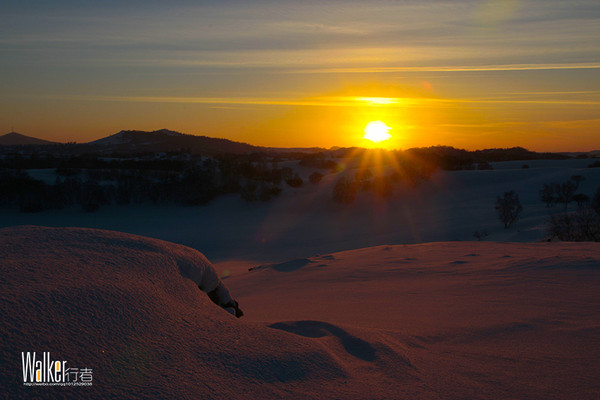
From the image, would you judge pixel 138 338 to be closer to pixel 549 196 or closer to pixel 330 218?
pixel 330 218

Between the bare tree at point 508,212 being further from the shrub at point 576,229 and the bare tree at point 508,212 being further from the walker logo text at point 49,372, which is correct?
the walker logo text at point 49,372

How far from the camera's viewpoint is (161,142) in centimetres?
9450

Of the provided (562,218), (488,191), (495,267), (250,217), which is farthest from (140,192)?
(495,267)

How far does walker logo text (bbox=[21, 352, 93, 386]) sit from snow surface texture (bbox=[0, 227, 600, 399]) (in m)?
0.03

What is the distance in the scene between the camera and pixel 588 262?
710 centimetres

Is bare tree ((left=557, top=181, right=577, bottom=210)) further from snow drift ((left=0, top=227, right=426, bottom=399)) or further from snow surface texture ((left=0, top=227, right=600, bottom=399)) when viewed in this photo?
snow drift ((left=0, top=227, right=426, bottom=399))

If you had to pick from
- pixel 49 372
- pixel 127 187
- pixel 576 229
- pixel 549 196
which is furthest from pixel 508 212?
pixel 127 187

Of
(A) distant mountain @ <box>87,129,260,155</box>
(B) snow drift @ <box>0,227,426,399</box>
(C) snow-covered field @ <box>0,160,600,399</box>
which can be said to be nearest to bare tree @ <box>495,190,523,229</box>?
(C) snow-covered field @ <box>0,160,600,399</box>

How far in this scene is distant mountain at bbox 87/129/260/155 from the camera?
295 feet

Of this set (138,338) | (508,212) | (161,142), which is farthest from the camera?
(161,142)

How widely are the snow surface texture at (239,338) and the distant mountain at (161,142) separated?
8588 cm

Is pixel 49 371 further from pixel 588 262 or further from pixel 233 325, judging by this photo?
pixel 588 262

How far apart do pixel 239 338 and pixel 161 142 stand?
317 feet

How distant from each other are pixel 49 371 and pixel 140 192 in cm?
3261
